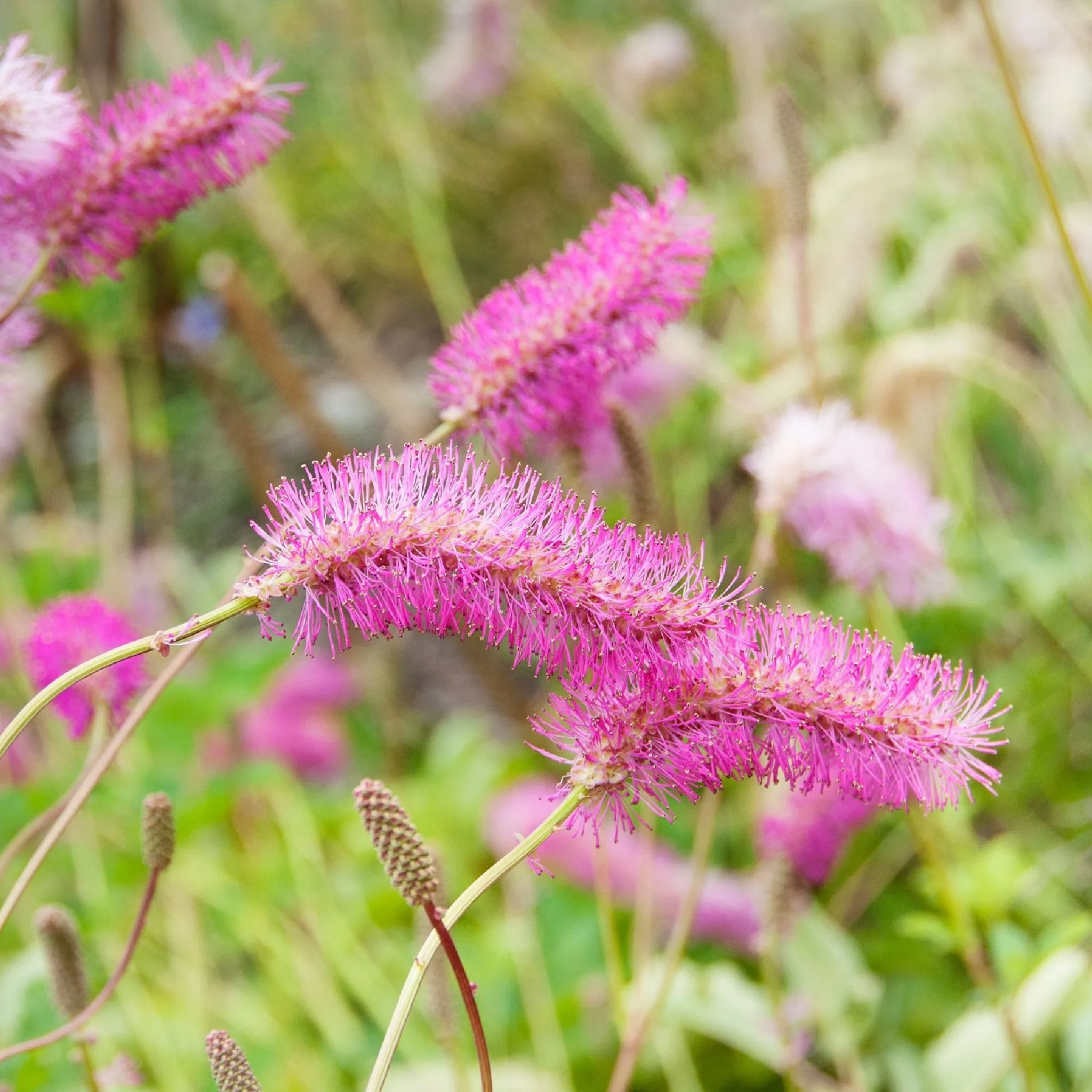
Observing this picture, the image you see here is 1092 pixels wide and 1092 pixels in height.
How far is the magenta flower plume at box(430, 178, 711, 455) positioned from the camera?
447mm

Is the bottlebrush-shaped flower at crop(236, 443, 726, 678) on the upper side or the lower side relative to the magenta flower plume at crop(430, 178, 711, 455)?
lower

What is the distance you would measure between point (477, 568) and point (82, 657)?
0.67 feet

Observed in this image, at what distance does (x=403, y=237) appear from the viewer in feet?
6.63

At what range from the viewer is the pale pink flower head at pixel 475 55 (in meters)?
1.62

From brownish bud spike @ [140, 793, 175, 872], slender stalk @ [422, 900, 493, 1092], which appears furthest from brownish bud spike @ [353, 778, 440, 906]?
brownish bud spike @ [140, 793, 175, 872]

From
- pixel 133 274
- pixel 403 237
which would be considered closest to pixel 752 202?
pixel 403 237

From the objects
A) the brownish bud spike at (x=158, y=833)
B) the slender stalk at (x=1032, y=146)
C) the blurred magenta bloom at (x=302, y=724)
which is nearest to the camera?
the brownish bud spike at (x=158, y=833)

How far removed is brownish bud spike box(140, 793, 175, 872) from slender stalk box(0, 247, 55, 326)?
0.17m

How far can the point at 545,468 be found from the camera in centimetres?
156

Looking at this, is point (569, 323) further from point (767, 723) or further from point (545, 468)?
point (545, 468)

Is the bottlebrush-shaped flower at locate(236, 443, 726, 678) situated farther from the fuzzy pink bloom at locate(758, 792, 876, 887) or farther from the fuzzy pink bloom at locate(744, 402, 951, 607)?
the fuzzy pink bloom at locate(758, 792, 876, 887)

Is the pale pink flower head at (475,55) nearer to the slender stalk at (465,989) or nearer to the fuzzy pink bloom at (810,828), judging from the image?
the fuzzy pink bloom at (810,828)

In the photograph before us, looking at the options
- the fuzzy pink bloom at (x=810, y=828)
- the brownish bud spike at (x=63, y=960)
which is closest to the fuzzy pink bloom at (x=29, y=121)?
the brownish bud spike at (x=63, y=960)

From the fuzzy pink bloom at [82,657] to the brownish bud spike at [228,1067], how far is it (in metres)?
0.16
